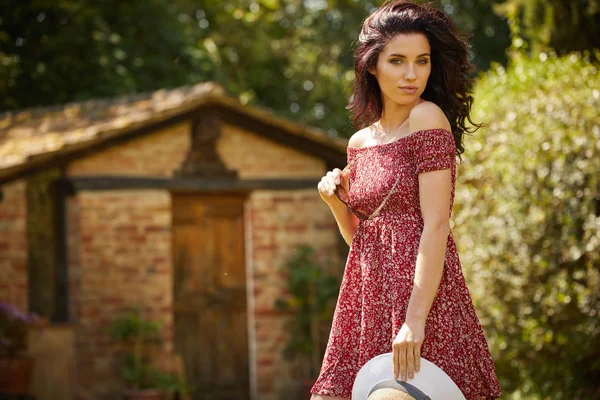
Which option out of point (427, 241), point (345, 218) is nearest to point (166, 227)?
point (345, 218)

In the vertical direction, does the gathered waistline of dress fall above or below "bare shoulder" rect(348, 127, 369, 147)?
below

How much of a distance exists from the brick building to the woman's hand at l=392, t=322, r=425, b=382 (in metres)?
6.54

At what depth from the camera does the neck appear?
2854mm

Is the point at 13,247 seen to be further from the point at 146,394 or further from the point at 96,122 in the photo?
the point at 146,394

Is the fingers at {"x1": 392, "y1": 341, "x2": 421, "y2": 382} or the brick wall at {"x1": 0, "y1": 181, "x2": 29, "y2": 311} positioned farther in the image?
the brick wall at {"x1": 0, "y1": 181, "x2": 29, "y2": 311}

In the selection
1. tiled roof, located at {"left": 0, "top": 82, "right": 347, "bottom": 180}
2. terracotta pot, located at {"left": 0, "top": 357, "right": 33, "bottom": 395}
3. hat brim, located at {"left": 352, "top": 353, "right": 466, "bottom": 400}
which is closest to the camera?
hat brim, located at {"left": 352, "top": 353, "right": 466, "bottom": 400}

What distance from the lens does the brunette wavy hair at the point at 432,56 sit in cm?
279

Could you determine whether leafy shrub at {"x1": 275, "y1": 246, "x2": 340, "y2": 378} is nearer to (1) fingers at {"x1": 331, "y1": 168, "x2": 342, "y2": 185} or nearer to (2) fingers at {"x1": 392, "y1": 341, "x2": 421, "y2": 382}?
(1) fingers at {"x1": 331, "y1": 168, "x2": 342, "y2": 185}

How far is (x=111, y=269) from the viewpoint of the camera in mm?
9258

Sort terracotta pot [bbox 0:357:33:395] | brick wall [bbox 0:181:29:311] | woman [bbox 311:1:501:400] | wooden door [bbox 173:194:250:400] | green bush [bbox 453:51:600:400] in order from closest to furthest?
woman [bbox 311:1:501:400], green bush [bbox 453:51:600:400], terracotta pot [bbox 0:357:33:395], brick wall [bbox 0:181:29:311], wooden door [bbox 173:194:250:400]

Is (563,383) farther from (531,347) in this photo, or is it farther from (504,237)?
(504,237)

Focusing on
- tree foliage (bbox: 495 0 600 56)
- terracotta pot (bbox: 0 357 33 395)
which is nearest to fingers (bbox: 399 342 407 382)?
terracotta pot (bbox: 0 357 33 395)

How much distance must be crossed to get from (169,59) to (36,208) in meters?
7.40

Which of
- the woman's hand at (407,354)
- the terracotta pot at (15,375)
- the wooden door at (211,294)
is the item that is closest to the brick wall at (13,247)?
the terracotta pot at (15,375)
